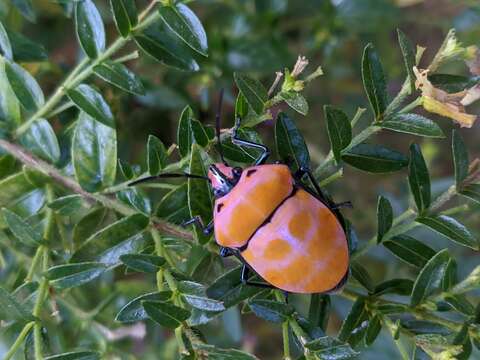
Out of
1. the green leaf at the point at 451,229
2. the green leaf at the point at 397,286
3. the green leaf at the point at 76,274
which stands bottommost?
the green leaf at the point at 397,286

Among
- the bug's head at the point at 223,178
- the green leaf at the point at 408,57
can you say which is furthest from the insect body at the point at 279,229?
the green leaf at the point at 408,57

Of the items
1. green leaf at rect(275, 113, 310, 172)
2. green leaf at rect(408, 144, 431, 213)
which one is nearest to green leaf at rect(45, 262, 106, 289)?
green leaf at rect(275, 113, 310, 172)

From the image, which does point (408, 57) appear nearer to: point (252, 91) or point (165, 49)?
point (252, 91)

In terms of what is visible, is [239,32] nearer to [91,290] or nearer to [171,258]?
[91,290]

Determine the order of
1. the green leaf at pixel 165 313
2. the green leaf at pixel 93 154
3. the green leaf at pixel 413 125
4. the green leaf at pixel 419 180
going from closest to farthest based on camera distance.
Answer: the green leaf at pixel 165 313
the green leaf at pixel 413 125
the green leaf at pixel 419 180
the green leaf at pixel 93 154

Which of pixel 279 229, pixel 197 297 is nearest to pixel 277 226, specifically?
pixel 279 229

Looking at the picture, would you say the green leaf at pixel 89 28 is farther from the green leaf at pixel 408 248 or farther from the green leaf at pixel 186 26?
the green leaf at pixel 408 248
